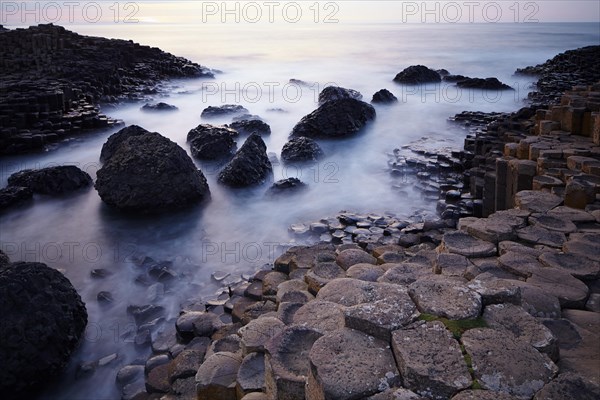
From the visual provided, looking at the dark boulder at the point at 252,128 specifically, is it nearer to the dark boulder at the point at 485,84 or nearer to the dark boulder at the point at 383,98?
the dark boulder at the point at 383,98

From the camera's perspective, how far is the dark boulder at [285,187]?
25.7ft

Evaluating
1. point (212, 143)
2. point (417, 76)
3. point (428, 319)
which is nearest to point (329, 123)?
point (212, 143)

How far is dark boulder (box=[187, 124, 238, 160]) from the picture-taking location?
951 cm

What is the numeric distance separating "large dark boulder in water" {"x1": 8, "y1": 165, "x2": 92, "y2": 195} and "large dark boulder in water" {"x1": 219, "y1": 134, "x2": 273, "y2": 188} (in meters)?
2.33

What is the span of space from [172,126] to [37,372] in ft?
33.8

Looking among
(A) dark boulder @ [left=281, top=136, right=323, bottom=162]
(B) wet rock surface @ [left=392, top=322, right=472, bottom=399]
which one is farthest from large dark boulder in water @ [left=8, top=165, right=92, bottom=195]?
(B) wet rock surface @ [left=392, top=322, right=472, bottom=399]

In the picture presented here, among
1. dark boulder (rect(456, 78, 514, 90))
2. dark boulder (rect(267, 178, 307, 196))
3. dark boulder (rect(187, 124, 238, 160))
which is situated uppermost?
dark boulder (rect(456, 78, 514, 90))

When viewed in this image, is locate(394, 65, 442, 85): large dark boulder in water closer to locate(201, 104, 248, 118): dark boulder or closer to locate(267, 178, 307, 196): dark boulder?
locate(201, 104, 248, 118): dark boulder

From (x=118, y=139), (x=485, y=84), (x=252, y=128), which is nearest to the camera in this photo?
(x=118, y=139)

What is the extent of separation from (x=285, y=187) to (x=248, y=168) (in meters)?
0.73

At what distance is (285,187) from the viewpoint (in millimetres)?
7918

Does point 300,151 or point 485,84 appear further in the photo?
point 485,84

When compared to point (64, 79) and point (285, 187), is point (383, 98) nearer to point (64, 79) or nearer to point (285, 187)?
point (285, 187)

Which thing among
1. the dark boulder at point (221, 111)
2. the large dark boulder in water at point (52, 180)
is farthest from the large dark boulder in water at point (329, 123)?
the large dark boulder in water at point (52, 180)
